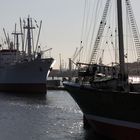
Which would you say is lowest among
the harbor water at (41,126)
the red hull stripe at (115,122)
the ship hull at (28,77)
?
the harbor water at (41,126)

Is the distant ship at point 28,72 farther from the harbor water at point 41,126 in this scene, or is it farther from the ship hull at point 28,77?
the harbor water at point 41,126

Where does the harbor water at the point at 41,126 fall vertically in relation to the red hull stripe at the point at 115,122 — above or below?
below

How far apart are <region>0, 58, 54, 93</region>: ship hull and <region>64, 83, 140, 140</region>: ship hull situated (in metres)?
63.2

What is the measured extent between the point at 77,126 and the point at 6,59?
2994 inches

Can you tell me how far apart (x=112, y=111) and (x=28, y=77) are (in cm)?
7019

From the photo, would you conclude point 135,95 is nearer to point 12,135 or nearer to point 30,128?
point 12,135

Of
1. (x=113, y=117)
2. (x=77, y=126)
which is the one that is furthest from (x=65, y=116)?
(x=113, y=117)

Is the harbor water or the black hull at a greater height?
the black hull

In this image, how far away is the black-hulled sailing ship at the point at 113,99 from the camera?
28156 millimetres

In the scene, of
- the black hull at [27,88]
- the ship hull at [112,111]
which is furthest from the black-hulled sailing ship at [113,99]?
the black hull at [27,88]

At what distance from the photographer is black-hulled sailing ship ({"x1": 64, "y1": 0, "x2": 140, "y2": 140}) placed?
28.2 metres

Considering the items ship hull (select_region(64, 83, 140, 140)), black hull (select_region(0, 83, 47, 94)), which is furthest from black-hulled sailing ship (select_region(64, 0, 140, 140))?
black hull (select_region(0, 83, 47, 94))

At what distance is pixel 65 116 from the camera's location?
4797 cm

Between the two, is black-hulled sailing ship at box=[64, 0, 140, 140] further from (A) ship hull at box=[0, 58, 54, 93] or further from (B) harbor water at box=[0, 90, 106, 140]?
(A) ship hull at box=[0, 58, 54, 93]
